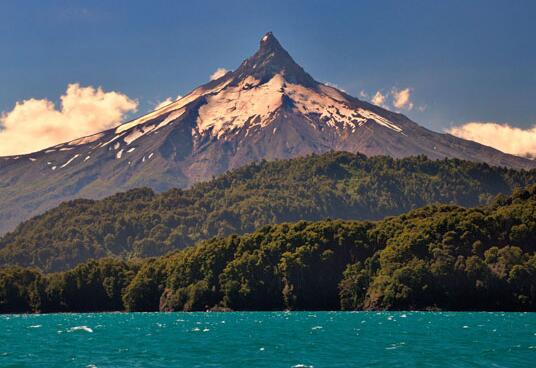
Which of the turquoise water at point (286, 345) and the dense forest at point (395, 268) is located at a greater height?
the dense forest at point (395, 268)

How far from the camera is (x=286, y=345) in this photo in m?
90.7

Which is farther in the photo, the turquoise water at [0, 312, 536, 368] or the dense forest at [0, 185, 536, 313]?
the dense forest at [0, 185, 536, 313]

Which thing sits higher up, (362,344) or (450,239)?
(450,239)

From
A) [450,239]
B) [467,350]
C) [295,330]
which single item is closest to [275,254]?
[450,239]

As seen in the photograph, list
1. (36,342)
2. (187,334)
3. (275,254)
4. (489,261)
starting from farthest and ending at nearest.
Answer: (275,254) → (489,261) → (187,334) → (36,342)

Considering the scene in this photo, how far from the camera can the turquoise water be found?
75.8 m

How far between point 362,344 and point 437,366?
1921 centimetres

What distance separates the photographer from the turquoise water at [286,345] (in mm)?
75750

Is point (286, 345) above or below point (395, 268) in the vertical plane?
below

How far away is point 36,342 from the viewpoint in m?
102

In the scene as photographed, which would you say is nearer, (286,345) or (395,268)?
(286,345)

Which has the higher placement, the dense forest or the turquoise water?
the dense forest

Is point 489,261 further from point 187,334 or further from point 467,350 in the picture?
point 467,350

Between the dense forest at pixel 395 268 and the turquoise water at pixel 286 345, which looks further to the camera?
the dense forest at pixel 395 268
